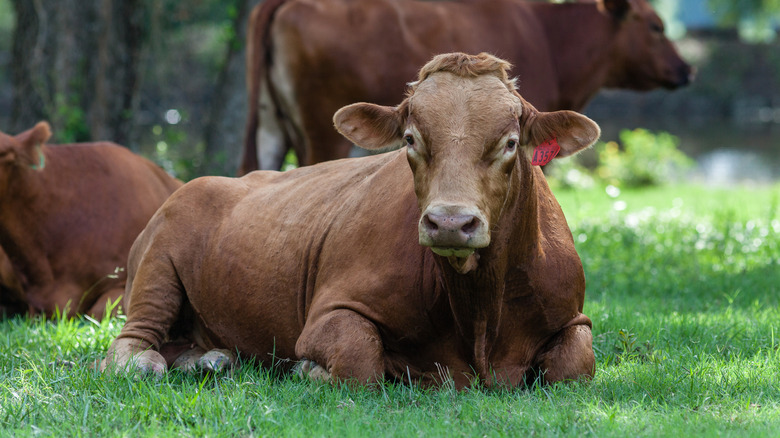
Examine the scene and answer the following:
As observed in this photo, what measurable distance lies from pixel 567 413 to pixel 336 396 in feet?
3.12

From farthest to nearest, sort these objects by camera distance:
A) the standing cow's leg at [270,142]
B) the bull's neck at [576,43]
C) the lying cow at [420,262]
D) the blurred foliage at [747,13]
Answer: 1. the blurred foliage at [747,13]
2. the bull's neck at [576,43]
3. the standing cow's leg at [270,142]
4. the lying cow at [420,262]

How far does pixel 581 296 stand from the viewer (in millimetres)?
4473

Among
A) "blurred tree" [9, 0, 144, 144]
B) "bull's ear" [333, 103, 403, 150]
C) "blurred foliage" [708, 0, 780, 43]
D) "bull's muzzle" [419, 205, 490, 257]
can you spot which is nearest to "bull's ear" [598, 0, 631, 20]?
"blurred tree" [9, 0, 144, 144]

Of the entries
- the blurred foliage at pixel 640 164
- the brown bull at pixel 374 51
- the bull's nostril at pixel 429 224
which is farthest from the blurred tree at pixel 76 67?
the blurred foliage at pixel 640 164

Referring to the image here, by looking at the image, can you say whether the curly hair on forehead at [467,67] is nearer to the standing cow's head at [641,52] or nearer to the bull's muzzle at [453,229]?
the bull's muzzle at [453,229]

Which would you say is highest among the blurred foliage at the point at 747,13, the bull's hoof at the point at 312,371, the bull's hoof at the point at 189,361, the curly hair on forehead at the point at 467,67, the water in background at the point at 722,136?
the curly hair on forehead at the point at 467,67

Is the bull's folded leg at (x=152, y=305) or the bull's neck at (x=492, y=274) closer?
the bull's neck at (x=492, y=274)

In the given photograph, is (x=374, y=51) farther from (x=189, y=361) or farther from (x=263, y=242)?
(x=189, y=361)

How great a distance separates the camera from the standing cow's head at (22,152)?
6.52m

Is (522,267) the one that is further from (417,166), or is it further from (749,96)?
(749,96)

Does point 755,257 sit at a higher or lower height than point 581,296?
lower

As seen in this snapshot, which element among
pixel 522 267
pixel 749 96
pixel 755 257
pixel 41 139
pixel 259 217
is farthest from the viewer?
pixel 749 96

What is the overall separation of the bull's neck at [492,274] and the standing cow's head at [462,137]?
0.29 ft

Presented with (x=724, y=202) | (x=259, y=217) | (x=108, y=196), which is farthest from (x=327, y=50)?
(x=724, y=202)
